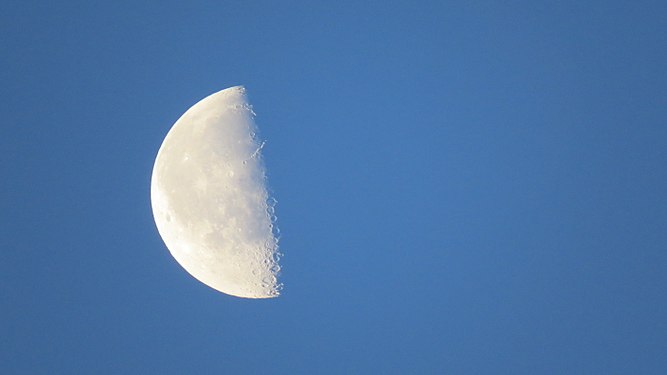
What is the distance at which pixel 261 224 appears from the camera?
769 centimetres

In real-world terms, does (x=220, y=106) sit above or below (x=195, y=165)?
above

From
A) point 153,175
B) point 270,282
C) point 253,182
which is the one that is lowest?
point 270,282

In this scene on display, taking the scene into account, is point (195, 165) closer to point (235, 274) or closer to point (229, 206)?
point (229, 206)

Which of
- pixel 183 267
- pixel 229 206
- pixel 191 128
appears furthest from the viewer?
pixel 183 267

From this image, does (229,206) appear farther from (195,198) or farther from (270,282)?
(270,282)

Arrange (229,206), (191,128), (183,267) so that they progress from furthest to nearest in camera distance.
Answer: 1. (183,267)
2. (191,128)
3. (229,206)

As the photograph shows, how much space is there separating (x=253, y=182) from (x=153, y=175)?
1721 mm

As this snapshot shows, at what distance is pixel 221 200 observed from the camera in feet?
25.1

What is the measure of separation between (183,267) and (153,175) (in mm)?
1223

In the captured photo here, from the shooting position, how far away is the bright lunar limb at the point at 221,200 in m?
7.68

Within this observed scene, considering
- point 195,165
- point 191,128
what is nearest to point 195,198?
point 195,165

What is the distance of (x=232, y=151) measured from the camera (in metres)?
7.78

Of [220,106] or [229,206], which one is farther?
[220,106]

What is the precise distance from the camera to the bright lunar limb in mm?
7684
